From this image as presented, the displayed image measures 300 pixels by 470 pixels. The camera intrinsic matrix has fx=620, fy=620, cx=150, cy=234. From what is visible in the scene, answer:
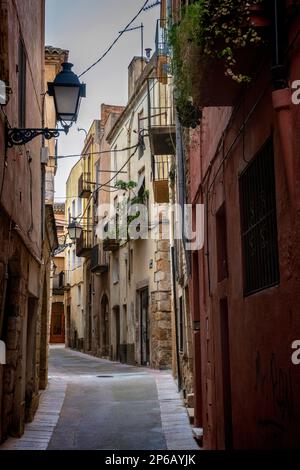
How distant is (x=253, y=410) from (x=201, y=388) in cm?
443

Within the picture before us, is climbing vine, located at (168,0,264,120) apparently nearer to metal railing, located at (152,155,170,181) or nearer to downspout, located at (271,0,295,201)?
downspout, located at (271,0,295,201)

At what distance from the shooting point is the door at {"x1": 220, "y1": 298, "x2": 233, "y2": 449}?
6895 millimetres

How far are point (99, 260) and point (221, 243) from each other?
22.1m

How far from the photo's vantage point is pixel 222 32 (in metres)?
4.43

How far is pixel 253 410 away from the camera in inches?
208

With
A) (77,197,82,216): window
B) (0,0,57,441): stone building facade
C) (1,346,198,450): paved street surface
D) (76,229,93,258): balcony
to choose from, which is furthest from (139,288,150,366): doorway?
(77,197,82,216): window

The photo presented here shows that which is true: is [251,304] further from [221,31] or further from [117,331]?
[117,331]

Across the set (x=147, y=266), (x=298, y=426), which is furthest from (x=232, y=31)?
(x=147, y=266)

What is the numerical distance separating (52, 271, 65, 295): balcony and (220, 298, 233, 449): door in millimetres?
38725

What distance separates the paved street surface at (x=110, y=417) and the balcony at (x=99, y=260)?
Result: 42.4 ft

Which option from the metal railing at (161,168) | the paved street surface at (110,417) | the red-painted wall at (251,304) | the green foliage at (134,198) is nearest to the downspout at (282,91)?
the red-painted wall at (251,304)

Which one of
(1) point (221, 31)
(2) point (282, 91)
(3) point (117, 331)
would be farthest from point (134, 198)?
(2) point (282, 91)

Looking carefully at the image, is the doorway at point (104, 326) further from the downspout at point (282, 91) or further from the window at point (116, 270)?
the downspout at point (282, 91)

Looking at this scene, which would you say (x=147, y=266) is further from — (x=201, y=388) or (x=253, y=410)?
(x=253, y=410)
